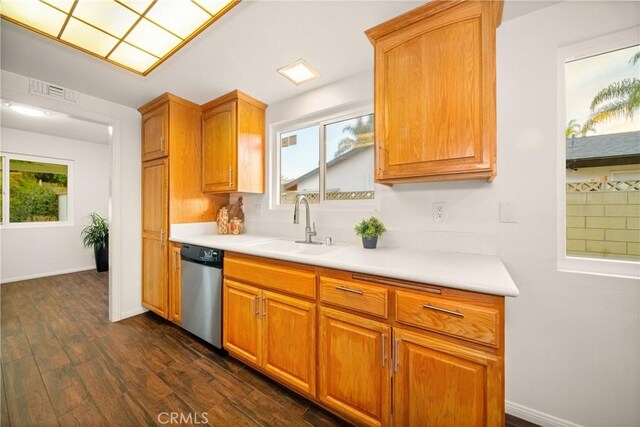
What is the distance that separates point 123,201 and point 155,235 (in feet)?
1.78

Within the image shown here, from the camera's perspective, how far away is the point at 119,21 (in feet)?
4.94

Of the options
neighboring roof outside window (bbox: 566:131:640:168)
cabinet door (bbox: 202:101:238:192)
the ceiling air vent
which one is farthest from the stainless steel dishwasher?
neighboring roof outside window (bbox: 566:131:640:168)

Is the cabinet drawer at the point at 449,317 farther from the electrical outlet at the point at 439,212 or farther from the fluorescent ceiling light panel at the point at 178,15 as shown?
the fluorescent ceiling light panel at the point at 178,15

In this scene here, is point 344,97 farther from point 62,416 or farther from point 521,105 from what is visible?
point 62,416

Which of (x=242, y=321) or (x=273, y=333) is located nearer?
(x=273, y=333)

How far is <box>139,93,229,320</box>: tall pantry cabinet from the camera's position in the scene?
7.91 ft

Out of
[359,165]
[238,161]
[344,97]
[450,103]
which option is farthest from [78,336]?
[450,103]

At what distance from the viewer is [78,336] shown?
2.22 meters

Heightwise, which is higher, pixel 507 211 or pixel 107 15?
pixel 107 15

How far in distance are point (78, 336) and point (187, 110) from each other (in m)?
2.39

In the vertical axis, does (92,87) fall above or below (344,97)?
above

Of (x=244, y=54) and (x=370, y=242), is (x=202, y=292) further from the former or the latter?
(x=244, y=54)

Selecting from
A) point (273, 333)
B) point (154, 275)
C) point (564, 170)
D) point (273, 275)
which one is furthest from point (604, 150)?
point (154, 275)

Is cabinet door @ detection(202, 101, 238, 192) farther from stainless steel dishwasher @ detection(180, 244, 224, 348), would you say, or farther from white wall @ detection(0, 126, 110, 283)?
white wall @ detection(0, 126, 110, 283)
